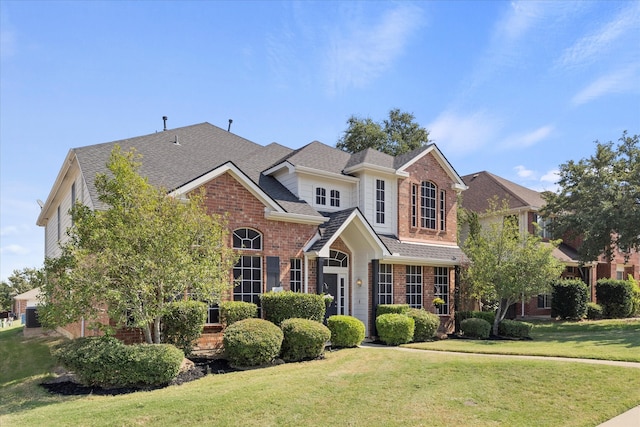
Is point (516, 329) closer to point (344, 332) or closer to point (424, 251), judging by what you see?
point (424, 251)

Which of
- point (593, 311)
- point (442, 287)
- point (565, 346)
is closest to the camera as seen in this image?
point (565, 346)

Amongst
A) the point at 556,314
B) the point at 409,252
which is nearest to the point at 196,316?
the point at 409,252

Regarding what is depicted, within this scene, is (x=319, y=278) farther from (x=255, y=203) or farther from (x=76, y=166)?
(x=76, y=166)

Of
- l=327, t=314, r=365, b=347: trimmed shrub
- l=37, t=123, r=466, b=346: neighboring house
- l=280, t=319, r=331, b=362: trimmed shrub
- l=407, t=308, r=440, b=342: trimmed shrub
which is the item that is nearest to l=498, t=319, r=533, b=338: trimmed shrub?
l=37, t=123, r=466, b=346: neighboring house

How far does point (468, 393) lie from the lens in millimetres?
9633

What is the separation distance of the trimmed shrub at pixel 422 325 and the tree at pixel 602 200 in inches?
410

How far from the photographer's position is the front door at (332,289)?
60.2 ft

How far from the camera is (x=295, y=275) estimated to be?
1697cm

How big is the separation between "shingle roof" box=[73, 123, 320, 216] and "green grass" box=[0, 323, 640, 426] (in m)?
6.56

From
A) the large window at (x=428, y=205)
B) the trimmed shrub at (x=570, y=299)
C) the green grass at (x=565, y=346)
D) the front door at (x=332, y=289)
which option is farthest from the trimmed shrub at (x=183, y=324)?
the trimmed shrub at (x=570, y=299)

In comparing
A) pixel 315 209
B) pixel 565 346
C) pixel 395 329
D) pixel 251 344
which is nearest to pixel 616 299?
pixel 565 346

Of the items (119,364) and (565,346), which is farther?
(565,346)

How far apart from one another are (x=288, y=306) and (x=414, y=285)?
7.58m

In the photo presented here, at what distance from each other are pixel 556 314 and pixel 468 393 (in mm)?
21556
